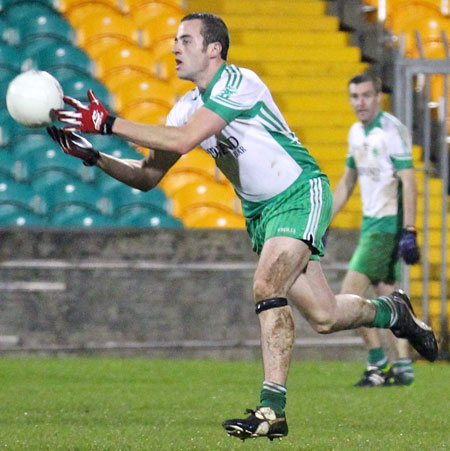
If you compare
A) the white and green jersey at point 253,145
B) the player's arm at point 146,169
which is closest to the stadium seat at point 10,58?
the player's arm at point 146,169

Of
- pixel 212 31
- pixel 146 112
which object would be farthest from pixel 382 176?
pixel 146 112

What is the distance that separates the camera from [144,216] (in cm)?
1177

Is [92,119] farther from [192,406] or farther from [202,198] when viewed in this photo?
[202,198]

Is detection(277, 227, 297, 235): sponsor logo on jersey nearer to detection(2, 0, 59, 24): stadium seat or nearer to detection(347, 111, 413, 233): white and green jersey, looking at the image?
detection(347, 111, 413, 233): white and green jersey

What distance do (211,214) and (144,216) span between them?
0.73 metres

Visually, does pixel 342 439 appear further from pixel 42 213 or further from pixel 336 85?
pixel 336 85

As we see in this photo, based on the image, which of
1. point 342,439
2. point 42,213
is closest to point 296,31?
point 42,213

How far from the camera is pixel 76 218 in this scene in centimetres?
1155

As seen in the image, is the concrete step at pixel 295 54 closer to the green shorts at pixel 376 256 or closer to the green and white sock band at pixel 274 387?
the green shorts at pixel 376 256

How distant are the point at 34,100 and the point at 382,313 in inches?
86.8

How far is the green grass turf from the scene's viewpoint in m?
5.51

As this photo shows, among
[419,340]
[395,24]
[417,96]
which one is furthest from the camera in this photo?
[395,24]

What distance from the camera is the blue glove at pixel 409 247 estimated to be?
27.5ft

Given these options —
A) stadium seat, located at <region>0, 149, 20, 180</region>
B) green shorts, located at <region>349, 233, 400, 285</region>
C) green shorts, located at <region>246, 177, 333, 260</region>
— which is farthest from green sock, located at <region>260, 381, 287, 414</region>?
stadium seat, located at <region>0, 149, 20, 180</region>
